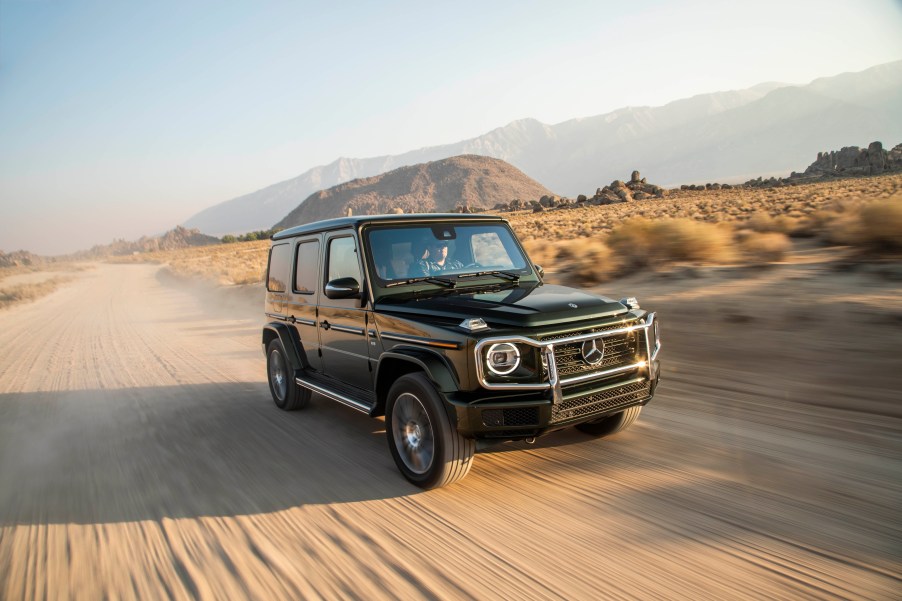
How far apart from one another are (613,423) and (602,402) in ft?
2.80

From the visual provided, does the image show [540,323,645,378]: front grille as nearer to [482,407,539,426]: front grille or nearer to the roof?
[482,407,539,426]: front grille

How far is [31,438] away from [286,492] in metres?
3.52

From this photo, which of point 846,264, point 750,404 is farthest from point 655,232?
point 750,404

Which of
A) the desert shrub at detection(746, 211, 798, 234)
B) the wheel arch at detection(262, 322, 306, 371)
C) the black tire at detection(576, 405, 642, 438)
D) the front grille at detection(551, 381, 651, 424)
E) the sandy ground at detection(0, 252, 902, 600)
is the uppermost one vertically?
the desert shrub at detection(746, 211, 798, 234)

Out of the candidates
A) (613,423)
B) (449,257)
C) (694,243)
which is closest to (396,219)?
(449,257)

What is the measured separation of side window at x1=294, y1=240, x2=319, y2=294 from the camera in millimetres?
5539

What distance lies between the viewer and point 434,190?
365 ft

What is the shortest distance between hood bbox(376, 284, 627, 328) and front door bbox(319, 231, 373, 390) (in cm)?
41

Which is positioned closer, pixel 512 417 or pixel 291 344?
pixel 512 417

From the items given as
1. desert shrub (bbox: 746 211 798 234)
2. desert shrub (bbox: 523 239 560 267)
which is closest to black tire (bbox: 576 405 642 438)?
desert shrub (bbox: 523 239 560 267)

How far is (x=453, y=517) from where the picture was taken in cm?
359

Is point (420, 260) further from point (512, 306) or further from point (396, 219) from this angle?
point (512, 306)

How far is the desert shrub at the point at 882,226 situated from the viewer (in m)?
7.68

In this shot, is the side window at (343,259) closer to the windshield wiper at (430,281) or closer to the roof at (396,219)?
the roof at (396,219)
